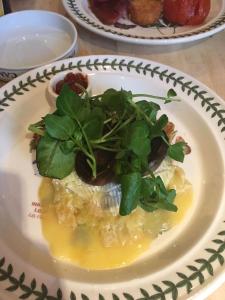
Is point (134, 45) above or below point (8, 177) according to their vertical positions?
above

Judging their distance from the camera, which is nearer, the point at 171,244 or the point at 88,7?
the point at 171,244

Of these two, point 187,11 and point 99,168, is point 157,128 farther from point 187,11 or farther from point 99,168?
point 187,11

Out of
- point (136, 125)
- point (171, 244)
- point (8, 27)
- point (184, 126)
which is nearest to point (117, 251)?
point (171, 244)

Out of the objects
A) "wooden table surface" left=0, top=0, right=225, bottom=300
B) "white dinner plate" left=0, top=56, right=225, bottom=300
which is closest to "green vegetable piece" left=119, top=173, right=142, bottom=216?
"white dinner plate" left=0, top=56, right=225, bottom=300

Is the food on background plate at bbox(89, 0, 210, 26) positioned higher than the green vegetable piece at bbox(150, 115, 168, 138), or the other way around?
the food on background plate at bbox(89, 0, 210, 26)

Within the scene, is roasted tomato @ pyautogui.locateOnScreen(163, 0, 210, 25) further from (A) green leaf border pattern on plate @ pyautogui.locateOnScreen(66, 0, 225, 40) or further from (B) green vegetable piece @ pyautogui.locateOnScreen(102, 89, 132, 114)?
(B) green vegetable piece @ pyautogui.locateOnScreen(102, 89, 132, 114)

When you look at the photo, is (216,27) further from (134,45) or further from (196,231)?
(196,231)

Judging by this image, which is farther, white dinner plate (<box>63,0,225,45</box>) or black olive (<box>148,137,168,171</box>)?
white dinner plate (<box>63,0,225,45</box>)

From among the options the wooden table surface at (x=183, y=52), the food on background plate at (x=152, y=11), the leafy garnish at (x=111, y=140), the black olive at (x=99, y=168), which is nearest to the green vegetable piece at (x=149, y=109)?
the leafy garnish at (x=111, y=140)
